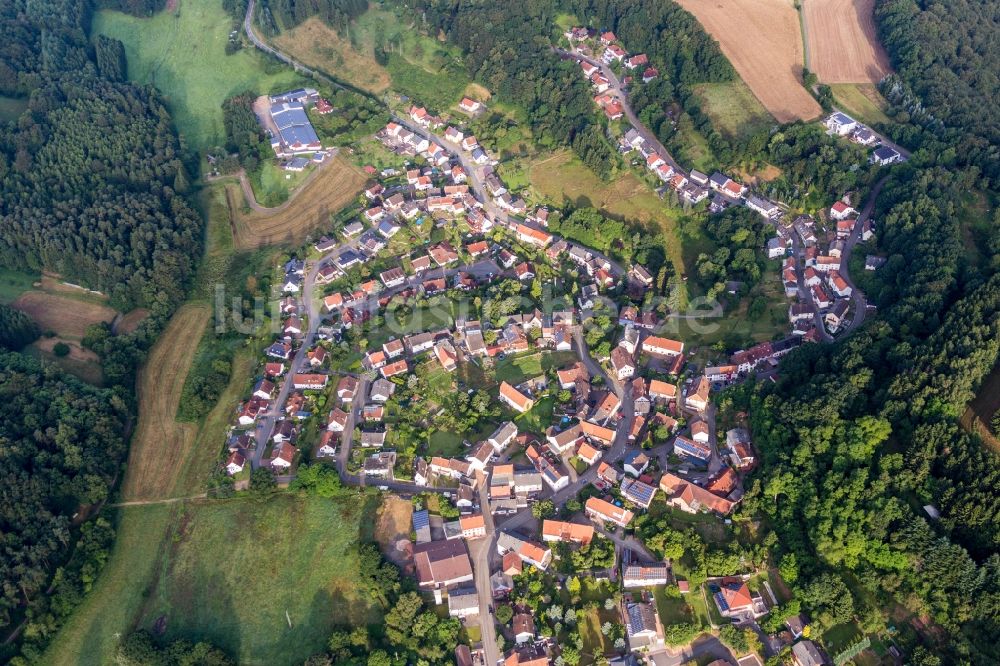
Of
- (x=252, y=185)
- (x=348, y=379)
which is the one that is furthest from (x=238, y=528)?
(x=252, y=185)

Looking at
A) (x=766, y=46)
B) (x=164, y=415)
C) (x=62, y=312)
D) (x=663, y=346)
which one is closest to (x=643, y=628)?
(x=663, y=346)

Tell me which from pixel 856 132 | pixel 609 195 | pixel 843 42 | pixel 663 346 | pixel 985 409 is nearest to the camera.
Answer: pixel 985 409

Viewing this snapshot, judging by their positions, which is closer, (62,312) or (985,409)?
(985,409)

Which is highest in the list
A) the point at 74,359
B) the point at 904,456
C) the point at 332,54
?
the point at 904,456

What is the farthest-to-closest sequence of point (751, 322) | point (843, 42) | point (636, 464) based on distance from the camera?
point (843, 42) < point (751, 322) < point (636, 464)

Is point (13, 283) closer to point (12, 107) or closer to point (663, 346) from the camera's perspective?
point (12, 107)
